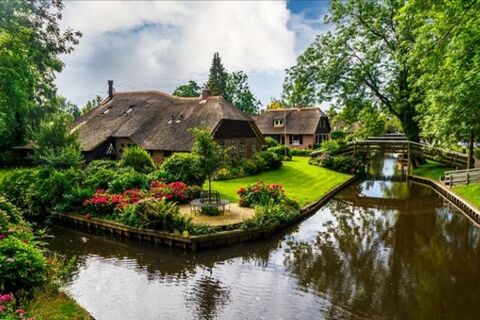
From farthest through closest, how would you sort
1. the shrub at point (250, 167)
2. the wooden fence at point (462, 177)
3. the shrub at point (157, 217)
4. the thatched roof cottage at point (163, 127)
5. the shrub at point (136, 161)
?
1. the shrub at point (250, 167)
2. the thatched roof cottage at point (163, 127)
3. the wooden fence at point (462, 177)
4. the shrub at point (136, 161)
5. the shrub at point (157, 217)

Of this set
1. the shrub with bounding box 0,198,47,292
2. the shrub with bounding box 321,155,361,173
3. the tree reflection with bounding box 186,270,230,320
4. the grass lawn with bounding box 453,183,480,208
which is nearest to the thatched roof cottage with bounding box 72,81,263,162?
the shrub with bounding box 321,155,361,173

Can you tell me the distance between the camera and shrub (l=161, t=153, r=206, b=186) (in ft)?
70.0

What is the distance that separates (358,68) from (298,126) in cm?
2029

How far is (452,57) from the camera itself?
14641 mm

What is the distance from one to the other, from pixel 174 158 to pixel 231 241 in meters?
8.53

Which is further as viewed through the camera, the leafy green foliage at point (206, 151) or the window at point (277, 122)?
the window at point (277, 122)

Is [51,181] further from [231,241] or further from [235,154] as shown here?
[235,154]

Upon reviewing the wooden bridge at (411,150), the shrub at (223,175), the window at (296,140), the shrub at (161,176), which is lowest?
the shrub at (223,175)

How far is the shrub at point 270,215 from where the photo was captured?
15.9 meters

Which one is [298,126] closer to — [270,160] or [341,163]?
[341,163]

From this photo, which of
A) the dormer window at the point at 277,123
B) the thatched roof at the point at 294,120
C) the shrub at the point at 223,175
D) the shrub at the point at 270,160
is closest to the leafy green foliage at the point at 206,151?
the shrub at the point at 223,175

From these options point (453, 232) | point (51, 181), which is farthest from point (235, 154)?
point (453, 232)

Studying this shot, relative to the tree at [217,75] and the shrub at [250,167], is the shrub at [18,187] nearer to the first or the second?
the shrub at [250,167]

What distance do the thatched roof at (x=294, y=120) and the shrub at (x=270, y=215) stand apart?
3397 cm
